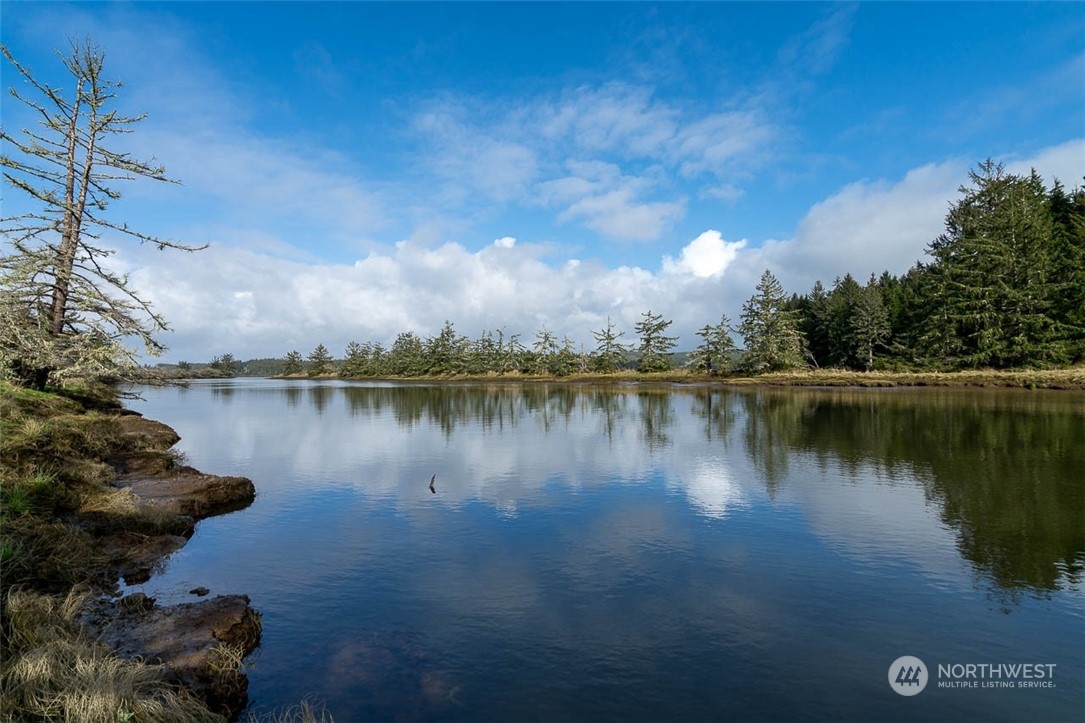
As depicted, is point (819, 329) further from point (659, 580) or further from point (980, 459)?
point (659, 580)

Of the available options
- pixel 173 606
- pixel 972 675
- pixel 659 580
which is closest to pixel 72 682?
pixel 173 606

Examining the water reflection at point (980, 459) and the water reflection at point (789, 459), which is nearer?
the water reflection at point (980, 459)

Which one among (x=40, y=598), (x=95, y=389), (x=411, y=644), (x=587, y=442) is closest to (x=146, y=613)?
(x=40, y=598)

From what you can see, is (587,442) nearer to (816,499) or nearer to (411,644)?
(816,499)

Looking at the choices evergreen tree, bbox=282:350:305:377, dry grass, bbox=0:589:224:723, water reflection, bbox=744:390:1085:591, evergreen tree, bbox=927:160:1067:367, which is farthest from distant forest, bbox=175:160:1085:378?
evergreen tree, bbox=282:350:305:377

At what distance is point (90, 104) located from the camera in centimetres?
2006

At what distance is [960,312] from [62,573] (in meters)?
79.5

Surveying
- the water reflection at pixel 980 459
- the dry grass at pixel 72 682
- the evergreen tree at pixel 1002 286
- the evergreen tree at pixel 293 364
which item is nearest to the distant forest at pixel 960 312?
the evergreen tree at pixel 1002 286

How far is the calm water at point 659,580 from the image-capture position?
23.7ft

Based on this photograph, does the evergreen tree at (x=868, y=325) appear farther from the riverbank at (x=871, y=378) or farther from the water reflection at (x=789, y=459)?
the water reflection at (x=789, y=459)

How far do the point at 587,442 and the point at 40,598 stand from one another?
77.8 ft

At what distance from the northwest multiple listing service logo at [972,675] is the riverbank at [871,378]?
57026mm

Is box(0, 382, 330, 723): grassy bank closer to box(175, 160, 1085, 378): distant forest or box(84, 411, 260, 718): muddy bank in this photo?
box(84, 411, 260, 718): muddy bank

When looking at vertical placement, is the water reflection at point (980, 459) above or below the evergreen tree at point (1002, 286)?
below
